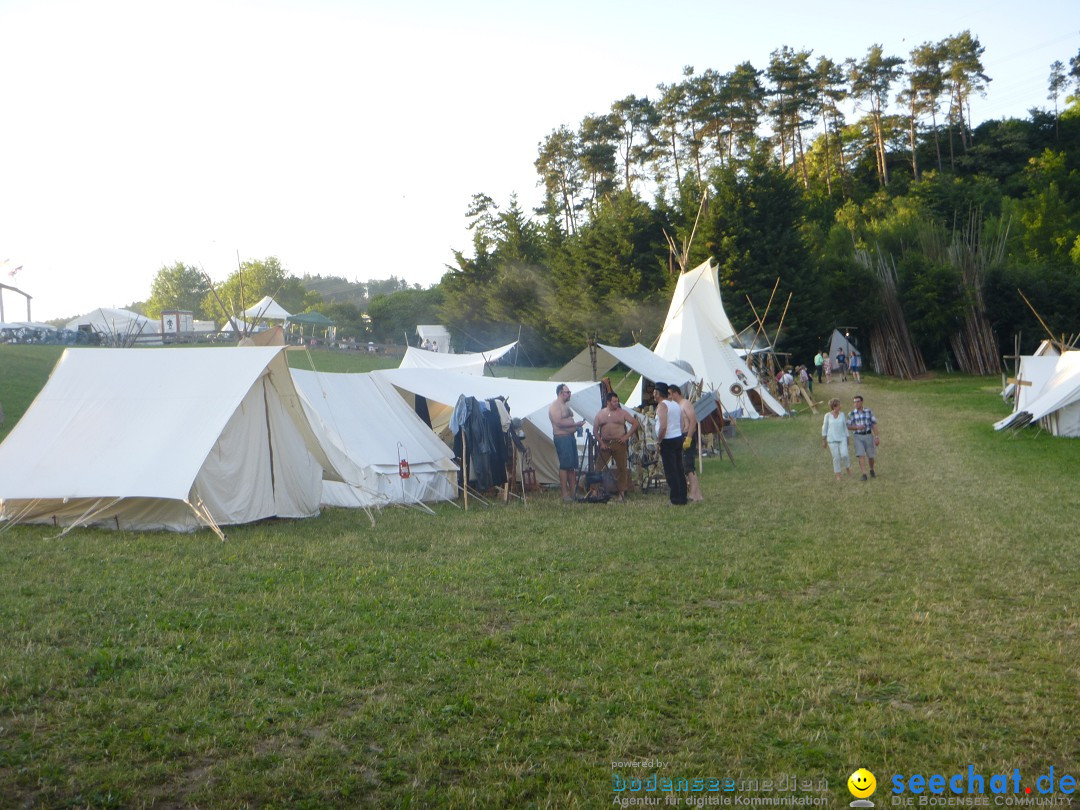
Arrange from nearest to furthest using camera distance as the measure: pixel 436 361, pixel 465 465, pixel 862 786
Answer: pixel 862 786 < pixel 465 465 < pixel 436 361

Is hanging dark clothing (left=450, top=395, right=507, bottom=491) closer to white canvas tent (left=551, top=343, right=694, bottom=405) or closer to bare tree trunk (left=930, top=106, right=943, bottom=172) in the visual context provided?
white canvas tent (left=551, top=343, right=694, bottom=405)

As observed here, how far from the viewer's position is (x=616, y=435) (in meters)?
11.6

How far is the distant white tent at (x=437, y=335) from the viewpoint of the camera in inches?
1943

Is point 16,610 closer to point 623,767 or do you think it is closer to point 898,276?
point 623,767

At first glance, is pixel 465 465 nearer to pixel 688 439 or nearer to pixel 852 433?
pixel 688 439

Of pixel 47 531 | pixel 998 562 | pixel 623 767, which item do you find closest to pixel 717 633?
pixel 623 767

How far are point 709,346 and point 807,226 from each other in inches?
896

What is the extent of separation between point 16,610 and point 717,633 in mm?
4307

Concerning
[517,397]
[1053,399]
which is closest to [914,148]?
[1053,399]

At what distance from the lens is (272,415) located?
33.5 feet

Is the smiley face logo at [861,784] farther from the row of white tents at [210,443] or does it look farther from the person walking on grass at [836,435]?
the person walking on grass at [836,435]

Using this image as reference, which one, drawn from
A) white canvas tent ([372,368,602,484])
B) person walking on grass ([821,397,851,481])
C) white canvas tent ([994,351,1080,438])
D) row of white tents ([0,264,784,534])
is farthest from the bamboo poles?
row of white tents ([0,264,784,534])

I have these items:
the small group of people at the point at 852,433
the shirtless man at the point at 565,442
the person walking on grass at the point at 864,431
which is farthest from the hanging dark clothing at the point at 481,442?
the person walking on grass at the point at 864,431

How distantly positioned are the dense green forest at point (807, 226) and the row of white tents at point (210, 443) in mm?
21195
